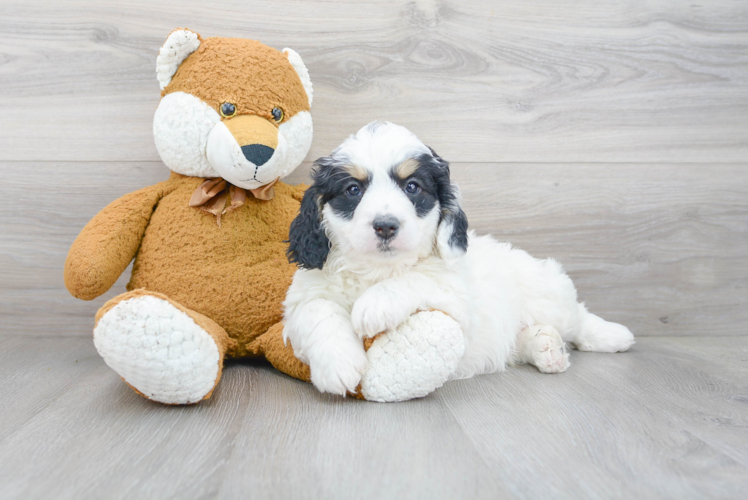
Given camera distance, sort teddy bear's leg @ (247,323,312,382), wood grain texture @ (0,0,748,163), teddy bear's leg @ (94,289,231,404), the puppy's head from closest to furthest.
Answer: teddy bear's leg @ (94,289,231,404) < the puppy's head < teddy bear's leg @ (247,323,312,382) < wood grain texture @ (0,0,748,163)

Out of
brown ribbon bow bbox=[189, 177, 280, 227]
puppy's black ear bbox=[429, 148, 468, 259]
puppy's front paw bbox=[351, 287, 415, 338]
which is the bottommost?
puppy's front paw bbox=[351, 287, 415, 338]

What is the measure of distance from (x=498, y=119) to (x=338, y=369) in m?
1.28

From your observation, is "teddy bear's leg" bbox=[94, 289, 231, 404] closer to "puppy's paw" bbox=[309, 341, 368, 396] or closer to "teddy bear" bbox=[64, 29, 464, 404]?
"teddy bear" bbox=[64, 29, 464, 404]

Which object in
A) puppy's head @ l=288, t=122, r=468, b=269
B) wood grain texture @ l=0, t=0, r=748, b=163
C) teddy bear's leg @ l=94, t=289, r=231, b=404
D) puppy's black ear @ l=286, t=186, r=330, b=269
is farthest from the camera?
wood grain texture @ l=0, t=0, r=748, b=163

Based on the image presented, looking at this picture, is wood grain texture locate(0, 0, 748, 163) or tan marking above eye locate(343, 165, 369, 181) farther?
wood grain texture locate(0, 0, 748, 163)

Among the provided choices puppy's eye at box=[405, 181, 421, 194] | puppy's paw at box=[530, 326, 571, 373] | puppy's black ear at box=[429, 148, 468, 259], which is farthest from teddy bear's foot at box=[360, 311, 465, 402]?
puppy's paw at box=[530, 326, 571, 373]

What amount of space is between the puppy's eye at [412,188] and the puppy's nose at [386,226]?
0.42 feet

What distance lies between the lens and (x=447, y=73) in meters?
2.03

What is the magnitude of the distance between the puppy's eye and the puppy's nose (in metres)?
0.13

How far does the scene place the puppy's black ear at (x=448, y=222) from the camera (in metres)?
1.36

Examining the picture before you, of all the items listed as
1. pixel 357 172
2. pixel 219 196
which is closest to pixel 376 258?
pixel 357 172

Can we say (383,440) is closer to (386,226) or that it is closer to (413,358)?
(413,358)

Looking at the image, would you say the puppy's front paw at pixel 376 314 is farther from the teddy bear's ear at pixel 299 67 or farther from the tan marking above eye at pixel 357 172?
the teddy bear's ear at pixel 299 67

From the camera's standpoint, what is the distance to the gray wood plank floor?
0.92m
